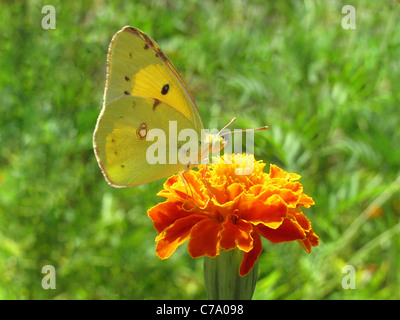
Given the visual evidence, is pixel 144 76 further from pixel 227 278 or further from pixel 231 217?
→ pixel 227 278

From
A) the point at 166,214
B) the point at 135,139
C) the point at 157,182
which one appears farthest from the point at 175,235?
the point at 157,182

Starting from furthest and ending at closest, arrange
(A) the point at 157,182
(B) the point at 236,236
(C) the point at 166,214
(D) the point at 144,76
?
(A) the point at 157,182 → (D) the point at 144,76 → (C) the point at 166,214 → (B) the point at 236,236

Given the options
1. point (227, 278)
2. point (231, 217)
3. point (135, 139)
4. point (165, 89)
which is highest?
point (165, 89)

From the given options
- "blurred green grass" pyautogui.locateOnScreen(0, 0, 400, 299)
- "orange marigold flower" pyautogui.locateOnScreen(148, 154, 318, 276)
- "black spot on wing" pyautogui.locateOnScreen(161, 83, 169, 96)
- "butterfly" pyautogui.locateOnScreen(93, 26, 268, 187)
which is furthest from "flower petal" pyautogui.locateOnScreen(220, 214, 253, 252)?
"blurred green grass" pyautogui.locateOnScreen(0, 0, 400, 299)

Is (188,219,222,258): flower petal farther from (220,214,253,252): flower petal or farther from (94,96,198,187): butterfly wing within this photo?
(94,96,198,187): butterfly wing

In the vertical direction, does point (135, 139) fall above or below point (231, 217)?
above

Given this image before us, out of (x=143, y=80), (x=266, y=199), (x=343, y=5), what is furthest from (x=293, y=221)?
(x=343, y=5)
